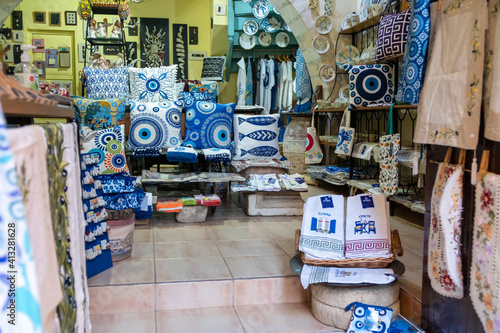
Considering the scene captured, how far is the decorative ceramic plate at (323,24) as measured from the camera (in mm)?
5796

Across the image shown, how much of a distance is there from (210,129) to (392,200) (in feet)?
6.13

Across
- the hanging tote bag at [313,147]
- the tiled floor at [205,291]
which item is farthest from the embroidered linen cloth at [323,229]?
the hanging tote bag at [313,147]

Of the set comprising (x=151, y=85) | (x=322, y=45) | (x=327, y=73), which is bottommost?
(x=151, y=85)

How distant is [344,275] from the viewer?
2.43 metres

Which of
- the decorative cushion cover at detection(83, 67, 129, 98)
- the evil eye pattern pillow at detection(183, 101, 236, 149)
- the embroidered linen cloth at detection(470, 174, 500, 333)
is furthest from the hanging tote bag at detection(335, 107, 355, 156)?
the embroidered linen cloth at detection(470, 174, 500, 333)

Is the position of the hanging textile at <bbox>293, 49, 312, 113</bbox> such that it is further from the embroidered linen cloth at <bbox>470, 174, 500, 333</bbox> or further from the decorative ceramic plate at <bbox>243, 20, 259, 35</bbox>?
the embroidered linen cloth at <bbox>470, 174, 500, 333</bbox>

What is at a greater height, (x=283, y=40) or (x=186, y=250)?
(x=283, y=40)

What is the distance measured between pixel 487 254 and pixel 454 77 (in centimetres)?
69

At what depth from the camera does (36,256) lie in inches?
36.1

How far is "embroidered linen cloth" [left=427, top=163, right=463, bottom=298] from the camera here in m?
1.94

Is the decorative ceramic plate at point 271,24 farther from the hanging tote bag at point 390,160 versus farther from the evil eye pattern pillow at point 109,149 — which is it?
the evil eye pattern pillow at point 109,149

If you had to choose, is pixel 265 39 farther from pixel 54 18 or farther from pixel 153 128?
pixel 153 128

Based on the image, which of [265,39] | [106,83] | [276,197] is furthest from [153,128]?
[265,39]

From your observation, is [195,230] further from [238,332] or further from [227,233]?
[238,332]
